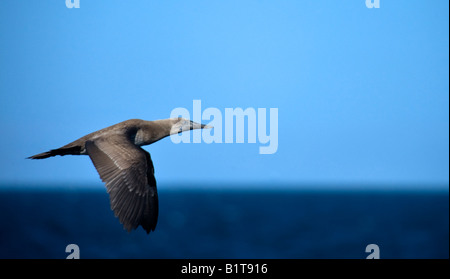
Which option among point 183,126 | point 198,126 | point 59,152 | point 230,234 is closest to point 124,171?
point 59,152

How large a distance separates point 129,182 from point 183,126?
303 cm

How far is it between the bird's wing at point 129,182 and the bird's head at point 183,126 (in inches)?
78.8

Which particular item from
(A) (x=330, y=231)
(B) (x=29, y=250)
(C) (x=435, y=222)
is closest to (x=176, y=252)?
(B) (x=29, y=250)

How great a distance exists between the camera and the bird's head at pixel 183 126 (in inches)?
611

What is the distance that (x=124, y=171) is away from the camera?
42.9ft

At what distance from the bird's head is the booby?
51.1 inches

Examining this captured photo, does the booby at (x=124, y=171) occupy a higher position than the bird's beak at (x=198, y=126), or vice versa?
the bird's beak at (x=198, y=126)

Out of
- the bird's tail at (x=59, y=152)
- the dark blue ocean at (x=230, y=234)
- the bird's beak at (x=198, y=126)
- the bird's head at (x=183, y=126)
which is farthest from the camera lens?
the dark blue ocean at (x=230, y=234)

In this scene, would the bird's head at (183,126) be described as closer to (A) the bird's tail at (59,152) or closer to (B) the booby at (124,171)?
(B) the booby at (124,171)

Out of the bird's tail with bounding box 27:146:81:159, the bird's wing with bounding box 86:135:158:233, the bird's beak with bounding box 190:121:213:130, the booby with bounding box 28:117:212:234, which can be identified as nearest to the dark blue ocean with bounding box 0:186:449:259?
the bird's beak with bounding box 190:121:213:130

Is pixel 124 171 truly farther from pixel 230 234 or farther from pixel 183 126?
pixel 230 234

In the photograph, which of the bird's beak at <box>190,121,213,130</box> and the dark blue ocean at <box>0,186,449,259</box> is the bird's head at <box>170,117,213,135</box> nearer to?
the bird's beak at <box>190,121,213,130</box>

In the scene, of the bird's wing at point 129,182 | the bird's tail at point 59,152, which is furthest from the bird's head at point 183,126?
the bird's tail at point 59,152

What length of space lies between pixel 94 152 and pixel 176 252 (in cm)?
4374
